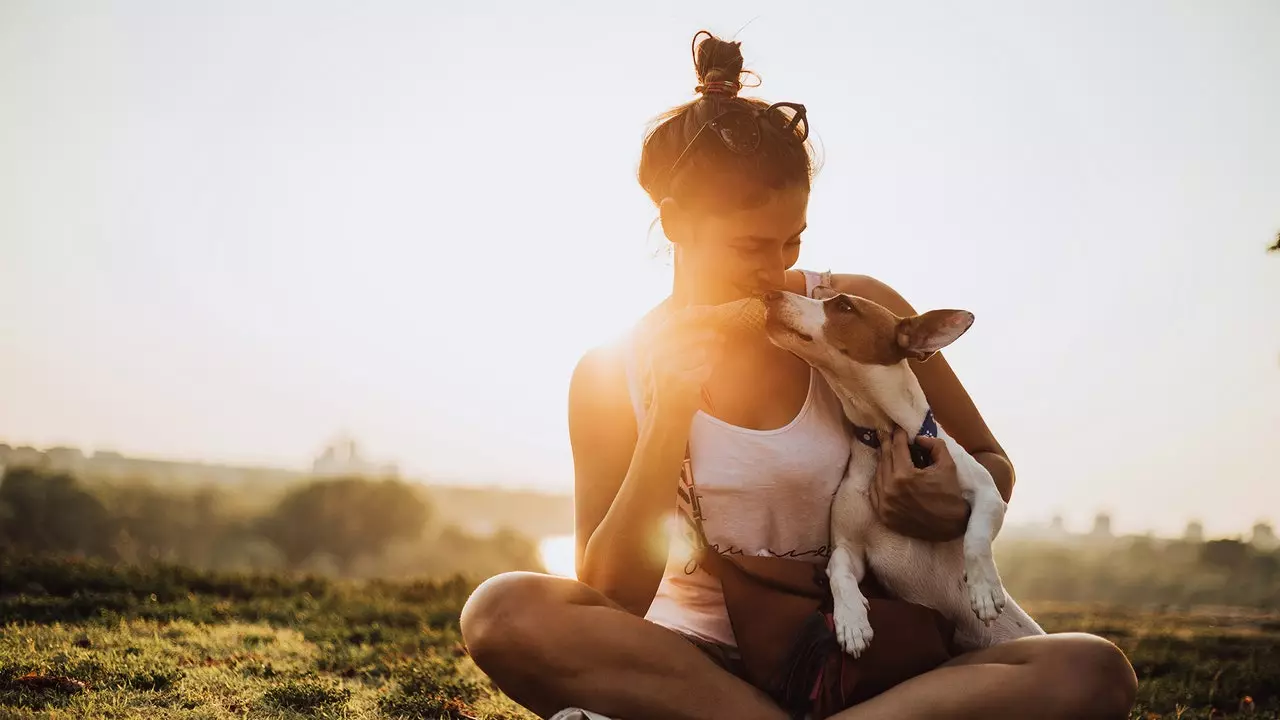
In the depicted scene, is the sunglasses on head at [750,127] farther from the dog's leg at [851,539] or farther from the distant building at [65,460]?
the distant building at [65,460]

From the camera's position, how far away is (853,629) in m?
2.76

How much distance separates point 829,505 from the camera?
315cm

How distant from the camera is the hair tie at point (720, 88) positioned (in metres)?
3.38

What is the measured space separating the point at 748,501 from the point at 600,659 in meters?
0.62

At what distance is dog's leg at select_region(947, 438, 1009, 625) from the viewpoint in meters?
2.97

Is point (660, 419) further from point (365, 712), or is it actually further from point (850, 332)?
point (365, 712)

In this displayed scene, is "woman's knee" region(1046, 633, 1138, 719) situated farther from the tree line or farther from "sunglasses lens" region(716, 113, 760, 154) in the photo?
the tree line

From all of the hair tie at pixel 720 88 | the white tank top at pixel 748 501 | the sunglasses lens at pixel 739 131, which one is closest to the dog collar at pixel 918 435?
the white tank top at pixel 748 501

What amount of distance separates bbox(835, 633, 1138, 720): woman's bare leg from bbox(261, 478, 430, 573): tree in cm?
2676

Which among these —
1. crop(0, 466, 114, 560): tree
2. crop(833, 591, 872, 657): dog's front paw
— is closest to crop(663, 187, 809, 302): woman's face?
crop(833, 591, 872, 657): dog's front paw

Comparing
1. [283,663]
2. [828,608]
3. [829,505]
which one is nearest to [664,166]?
[829,505]

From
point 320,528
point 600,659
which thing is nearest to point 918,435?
point 600,659

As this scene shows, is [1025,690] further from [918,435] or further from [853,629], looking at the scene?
[918,435]

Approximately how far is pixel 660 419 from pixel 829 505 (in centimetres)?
63
